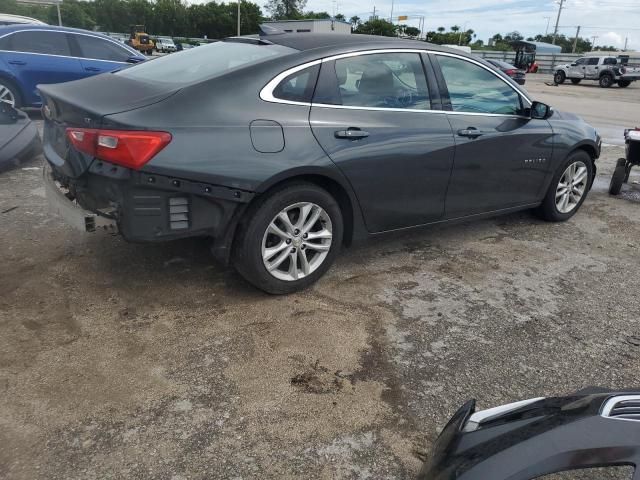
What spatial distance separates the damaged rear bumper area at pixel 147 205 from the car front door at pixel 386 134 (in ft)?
2.44

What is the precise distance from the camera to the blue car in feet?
27.4

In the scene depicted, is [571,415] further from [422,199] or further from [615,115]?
[615,115]

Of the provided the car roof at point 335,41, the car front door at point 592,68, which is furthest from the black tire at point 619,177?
the car front door at point 592,68

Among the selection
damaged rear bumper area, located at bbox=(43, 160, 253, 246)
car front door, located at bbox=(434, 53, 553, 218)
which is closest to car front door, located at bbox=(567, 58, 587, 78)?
car front door, located at bbox=(434, 53, 553, 218)

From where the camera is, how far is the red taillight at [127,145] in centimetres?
270

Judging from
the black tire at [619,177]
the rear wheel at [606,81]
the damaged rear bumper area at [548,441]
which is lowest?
the black tire at [619,177]

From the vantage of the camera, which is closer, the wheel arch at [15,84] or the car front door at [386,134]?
the car front door at [386,134]

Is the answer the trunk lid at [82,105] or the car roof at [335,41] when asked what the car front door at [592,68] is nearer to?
the car roof at [335,41]

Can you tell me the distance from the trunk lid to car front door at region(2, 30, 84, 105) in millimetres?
5924

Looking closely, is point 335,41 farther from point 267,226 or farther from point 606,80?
point 606,80

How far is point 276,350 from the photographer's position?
286 cm

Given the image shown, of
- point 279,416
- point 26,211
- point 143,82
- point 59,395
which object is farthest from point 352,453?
point 26,211

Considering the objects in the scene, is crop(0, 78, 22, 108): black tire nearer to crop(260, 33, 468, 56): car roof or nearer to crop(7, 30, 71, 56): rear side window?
crop(7, 30, 71, 56): rear side window

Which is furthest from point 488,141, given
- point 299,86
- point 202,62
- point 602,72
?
point 602,72
